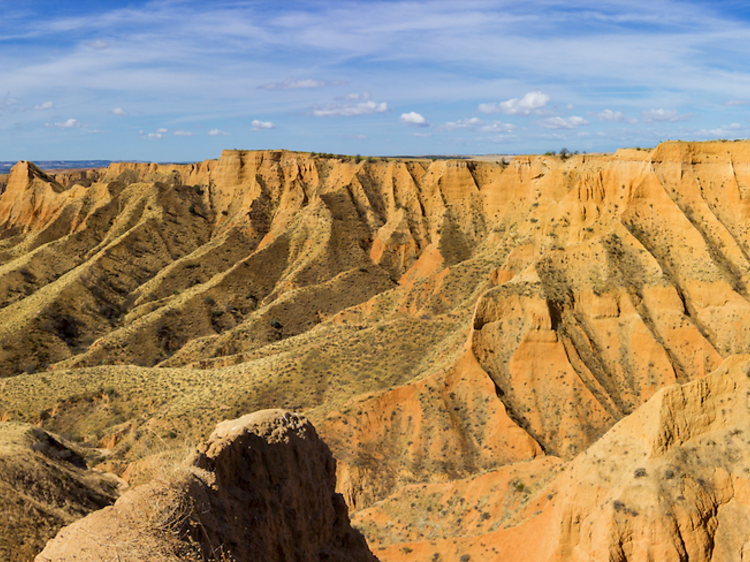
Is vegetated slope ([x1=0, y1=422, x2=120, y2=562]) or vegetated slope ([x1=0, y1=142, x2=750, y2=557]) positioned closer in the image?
vegetated slope ([x1=0, y1=422, x2=120, y2=562])

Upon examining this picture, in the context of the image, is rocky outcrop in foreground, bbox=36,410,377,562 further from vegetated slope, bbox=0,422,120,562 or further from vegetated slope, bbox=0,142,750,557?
vegetated slope, bbox=0,142,750,557

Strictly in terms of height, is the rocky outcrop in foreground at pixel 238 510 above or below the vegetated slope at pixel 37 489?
above

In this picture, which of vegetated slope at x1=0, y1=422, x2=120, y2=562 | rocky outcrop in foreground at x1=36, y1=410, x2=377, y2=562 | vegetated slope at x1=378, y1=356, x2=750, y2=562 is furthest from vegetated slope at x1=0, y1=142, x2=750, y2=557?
rocky outcrop in foreground at x1=36, y1=410, x2=377, y2=562

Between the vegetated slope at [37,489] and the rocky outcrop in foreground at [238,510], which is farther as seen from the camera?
the vegetated slope at [37,489]

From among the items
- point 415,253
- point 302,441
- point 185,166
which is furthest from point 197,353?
point 185,166

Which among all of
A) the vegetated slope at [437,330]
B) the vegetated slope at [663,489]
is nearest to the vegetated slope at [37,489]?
the vegetated slope at [437,330]

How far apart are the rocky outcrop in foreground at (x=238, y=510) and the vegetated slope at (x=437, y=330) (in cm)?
1054

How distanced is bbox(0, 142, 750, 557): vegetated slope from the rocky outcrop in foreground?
34.6 ft

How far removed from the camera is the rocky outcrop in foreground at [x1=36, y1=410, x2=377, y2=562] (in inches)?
388

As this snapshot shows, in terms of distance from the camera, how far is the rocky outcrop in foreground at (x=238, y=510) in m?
9.87

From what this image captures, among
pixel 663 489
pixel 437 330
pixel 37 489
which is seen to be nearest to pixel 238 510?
pixel 663 489

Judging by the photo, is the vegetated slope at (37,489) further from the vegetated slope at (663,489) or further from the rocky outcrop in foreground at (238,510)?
the vegetated slope at (663,489)

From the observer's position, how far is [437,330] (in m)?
44.5

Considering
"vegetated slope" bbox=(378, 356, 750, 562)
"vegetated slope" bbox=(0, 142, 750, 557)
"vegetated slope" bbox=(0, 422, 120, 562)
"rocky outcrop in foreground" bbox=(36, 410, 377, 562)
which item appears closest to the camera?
"rocky outcrop in foreground" bbox=(36, 410, 377, 562)
